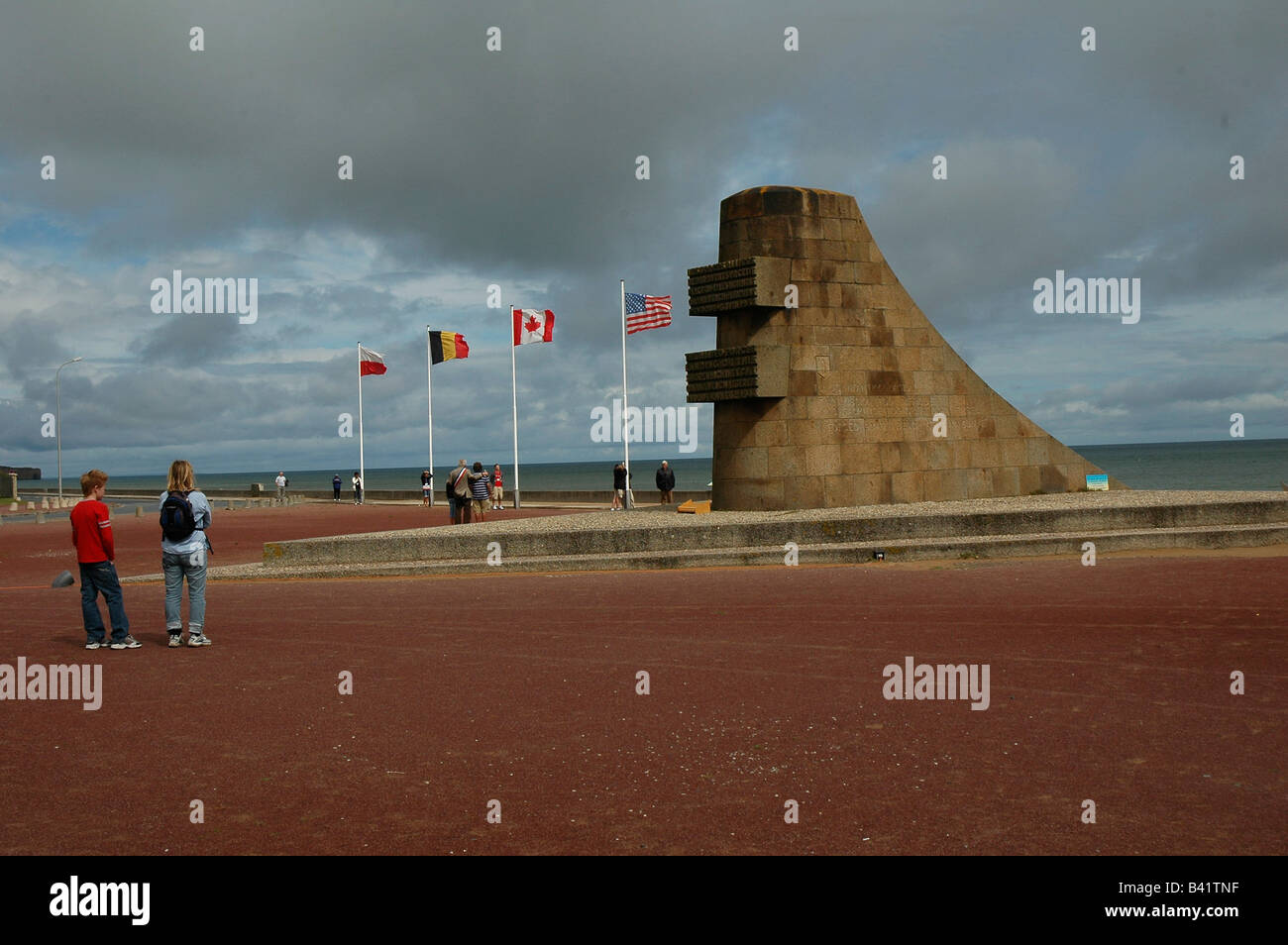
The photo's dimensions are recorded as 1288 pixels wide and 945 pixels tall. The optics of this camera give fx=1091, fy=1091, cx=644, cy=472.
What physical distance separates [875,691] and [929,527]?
370 inches

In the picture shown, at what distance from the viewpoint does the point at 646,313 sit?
29109 mm

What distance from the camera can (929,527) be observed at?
16.7 m

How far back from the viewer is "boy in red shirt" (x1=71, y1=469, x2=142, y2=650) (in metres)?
9.91

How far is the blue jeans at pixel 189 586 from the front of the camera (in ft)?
32.7

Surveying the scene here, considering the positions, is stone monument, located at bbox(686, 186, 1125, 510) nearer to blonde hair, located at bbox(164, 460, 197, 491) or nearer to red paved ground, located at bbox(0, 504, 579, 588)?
red paved ground, located at bbox(0, 504, 579, 588)

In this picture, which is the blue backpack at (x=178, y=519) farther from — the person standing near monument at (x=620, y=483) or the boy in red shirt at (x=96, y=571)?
the person standing near monument at (x=620, y=483)

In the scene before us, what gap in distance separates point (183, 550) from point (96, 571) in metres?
0.82

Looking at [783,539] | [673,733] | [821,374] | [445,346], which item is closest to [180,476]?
[673,733]

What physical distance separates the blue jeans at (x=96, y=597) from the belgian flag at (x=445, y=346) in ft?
106

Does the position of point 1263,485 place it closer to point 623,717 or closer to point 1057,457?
point 1057,457

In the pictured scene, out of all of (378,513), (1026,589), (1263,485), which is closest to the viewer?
(1026,589)

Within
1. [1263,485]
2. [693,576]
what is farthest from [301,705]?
[1263,485]

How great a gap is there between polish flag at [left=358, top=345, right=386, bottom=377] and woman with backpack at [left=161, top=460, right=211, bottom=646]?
37.5m

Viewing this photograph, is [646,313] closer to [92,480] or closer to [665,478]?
[665,478]
